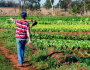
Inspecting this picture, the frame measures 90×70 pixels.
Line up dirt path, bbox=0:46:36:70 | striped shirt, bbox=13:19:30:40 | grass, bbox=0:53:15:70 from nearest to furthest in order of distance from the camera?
striped shirt, bbox=13:19:30:40 → grass, bbox=0:53:15:70 → dirt path, bbox=0:46:36:70

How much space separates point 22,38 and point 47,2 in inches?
2993

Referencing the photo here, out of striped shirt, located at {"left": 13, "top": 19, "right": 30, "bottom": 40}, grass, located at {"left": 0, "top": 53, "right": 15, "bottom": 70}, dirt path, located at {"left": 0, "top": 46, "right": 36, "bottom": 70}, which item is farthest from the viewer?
dirt path, located at {"left": 0, "top": 46, "right": 36, "bottom": 70}

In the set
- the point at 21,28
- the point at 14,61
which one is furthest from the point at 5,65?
the point at 21,28

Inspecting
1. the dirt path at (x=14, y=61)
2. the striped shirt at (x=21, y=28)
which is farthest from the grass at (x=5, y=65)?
the striped shirt at (x=21, y=28)

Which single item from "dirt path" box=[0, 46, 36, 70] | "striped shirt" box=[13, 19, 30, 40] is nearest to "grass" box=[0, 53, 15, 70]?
"dirt path" box=[0, 46, 36, 70]

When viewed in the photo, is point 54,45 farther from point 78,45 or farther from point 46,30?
point 46,30

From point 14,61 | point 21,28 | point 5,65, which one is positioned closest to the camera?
point 21,28

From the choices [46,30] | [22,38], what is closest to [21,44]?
[22,38]

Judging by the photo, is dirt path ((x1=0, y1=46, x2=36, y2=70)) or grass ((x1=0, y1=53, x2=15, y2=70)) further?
dirt path ((x1=0, y1=46, x2=36, y2=70))

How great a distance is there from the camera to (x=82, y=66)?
5.17 m

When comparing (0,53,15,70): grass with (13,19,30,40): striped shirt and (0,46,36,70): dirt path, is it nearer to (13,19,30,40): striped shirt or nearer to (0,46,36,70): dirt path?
(0,46,36,70): dirt path

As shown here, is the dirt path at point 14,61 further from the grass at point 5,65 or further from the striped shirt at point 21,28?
the striped shirt at point 21,28

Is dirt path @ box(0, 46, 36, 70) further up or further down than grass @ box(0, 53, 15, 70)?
further down

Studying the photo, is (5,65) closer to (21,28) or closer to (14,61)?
(14,61)
